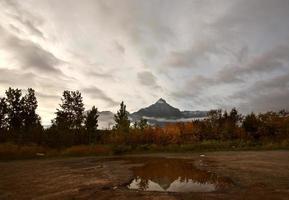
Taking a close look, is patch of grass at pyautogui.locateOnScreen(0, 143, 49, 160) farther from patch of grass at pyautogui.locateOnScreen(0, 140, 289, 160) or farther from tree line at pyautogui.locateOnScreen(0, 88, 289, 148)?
tree line at pyautogui.locateOnScreen(0, 88, 289, 148)

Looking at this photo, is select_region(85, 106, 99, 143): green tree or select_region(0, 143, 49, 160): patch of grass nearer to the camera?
select_region(0, 143, 49, 160): patch of grass

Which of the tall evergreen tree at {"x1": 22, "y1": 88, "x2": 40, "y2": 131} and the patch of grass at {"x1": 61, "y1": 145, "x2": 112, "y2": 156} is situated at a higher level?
the tall evergreen tree at {"x1": 22, "y1": 88, "x2": 40, "y2": 131}

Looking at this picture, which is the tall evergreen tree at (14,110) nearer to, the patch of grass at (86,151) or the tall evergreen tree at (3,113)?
the tall evergreen tree at (3,113)

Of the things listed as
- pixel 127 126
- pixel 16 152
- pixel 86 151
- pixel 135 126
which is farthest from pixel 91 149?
pixel 135 126

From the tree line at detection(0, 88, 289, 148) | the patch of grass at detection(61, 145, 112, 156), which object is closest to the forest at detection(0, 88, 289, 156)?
the tree line at detection(0, 88, 289, 148)

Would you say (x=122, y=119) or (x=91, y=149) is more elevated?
(x=122, y=119)

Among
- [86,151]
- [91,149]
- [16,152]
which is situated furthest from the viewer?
[91,149]

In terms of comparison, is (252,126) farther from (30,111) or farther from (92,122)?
(30,111)

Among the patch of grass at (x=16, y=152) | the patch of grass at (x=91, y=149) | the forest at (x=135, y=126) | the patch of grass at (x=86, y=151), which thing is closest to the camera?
the patch of grass at (x=16, y=152)

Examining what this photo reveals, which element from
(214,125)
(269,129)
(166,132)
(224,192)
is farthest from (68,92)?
(224,192)

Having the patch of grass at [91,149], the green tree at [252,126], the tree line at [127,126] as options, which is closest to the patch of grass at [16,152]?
the patch of grass at [91,149]

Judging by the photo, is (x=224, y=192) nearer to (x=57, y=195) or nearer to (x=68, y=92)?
(x=57, y=195)

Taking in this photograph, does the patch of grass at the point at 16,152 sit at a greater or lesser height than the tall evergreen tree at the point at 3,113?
lesser

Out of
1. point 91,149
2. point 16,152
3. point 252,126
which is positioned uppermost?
point 252,126
